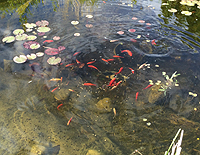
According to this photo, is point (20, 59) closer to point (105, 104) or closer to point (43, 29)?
point (43, 29)

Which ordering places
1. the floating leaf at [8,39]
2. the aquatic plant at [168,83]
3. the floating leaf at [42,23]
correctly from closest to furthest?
the aquatic plant at [168,83] < the floating leaf at [8,39] < the floating leaf at [42,23]

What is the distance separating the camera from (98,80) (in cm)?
262

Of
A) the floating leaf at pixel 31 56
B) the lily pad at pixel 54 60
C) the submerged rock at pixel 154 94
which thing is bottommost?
A: the submerged rock at pixel 154 94

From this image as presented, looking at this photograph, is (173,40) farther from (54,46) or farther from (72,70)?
(54,46)

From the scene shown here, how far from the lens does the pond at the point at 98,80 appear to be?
1908 mm

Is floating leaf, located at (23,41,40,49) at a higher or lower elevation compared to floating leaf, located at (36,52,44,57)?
higher

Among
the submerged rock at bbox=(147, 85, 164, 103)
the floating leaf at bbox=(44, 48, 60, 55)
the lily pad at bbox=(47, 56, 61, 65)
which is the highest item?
the floating leaf at bbox=(44, 48, 60, 55)

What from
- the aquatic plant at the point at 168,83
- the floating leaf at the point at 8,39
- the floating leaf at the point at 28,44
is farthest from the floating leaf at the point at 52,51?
the aquatic plant at the point at 168,83

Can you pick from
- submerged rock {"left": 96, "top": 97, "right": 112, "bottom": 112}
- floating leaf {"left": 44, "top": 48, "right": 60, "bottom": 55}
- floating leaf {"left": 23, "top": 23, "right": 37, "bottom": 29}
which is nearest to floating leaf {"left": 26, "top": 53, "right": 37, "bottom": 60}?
floating leaf {"left": 44, "top": 48, "right": 60, "bottom": 55}

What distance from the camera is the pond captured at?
1.91 meters

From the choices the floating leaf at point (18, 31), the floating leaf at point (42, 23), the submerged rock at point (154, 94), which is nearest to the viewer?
the submerged rock at point (154, 94)

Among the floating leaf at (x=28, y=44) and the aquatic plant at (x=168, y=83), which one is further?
the floating leaf at (x=28, y=44)

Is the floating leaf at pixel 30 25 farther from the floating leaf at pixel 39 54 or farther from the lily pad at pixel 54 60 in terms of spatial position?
the lily pad at pixel 54 60

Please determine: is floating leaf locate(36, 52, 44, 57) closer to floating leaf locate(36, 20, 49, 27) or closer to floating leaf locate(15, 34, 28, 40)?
floating leaf locate(15, 34, 28, 40)
